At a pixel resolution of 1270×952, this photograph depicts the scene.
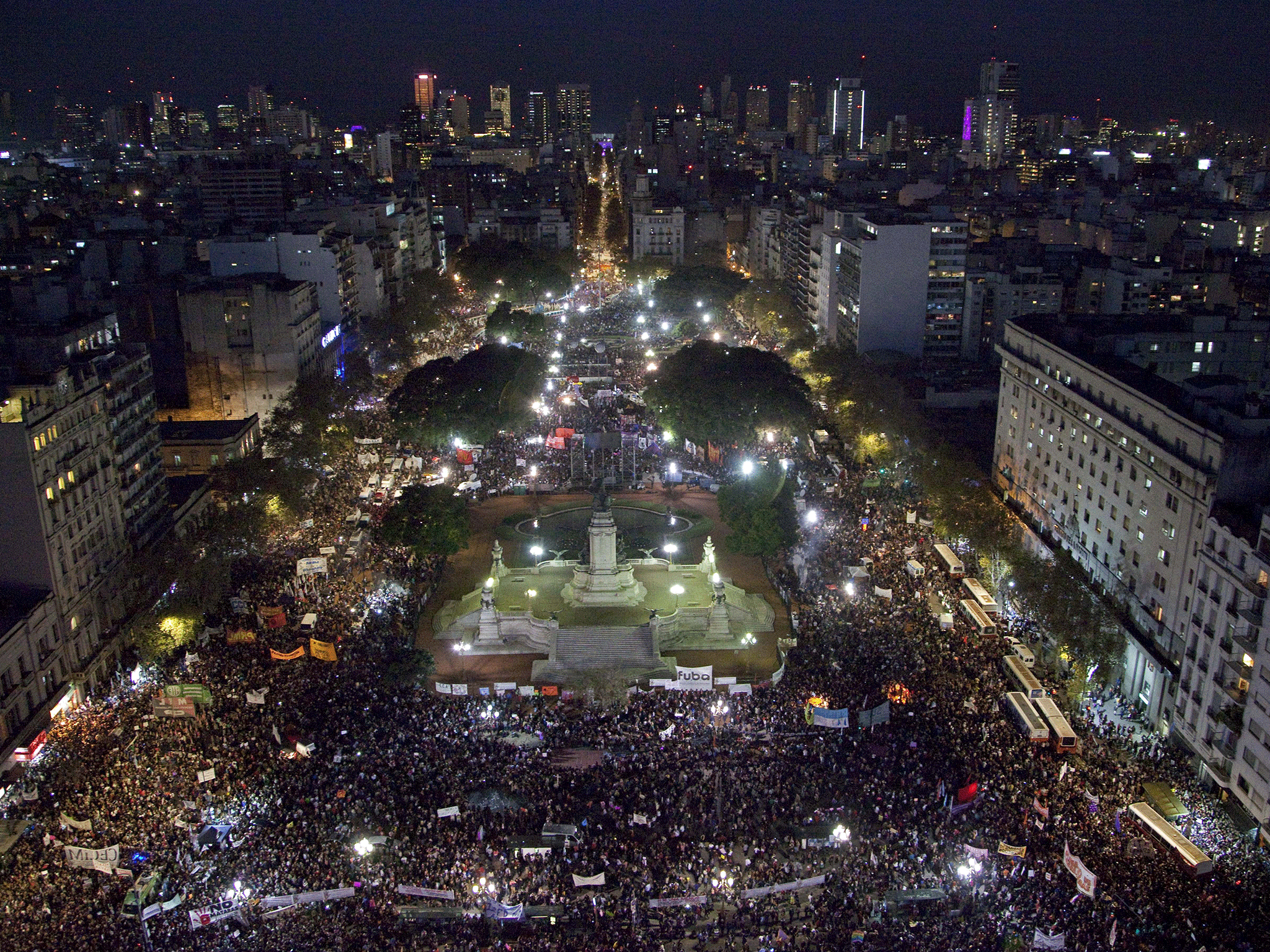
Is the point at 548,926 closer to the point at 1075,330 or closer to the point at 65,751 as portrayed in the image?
the point at 65,751

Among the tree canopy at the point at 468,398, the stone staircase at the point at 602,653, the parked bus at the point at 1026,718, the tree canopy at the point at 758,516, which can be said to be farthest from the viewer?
the tree canopy at the point at 468,398

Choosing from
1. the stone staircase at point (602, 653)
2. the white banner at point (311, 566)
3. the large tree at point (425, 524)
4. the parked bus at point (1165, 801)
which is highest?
the large tree at point (425, 524)

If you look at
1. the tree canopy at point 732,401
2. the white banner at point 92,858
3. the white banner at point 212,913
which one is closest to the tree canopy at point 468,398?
the tree canopy at point 732,401

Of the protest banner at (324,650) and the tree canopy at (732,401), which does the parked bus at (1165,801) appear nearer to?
the protest banner at (324,650)

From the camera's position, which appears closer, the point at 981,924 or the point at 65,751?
the point at 981,924

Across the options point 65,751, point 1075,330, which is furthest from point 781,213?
point 65,751

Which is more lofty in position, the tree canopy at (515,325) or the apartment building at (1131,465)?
the apartment building at (1131,465)

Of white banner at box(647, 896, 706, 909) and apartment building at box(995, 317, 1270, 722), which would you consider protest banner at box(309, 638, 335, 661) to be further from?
apartment building at box(995, 317, 1270, 722)

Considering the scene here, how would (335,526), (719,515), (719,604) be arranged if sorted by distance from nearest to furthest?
1. (719,604)
2. (335,526)
3. (719,515)
